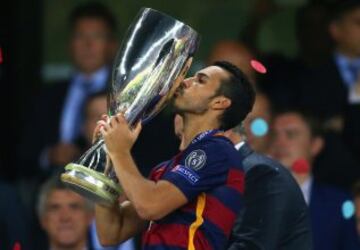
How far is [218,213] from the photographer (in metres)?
6.68

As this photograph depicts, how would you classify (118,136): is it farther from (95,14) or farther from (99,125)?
(95,14)

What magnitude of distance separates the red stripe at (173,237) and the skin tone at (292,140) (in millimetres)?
2749

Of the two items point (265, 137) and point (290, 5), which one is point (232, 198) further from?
point (290, 5)

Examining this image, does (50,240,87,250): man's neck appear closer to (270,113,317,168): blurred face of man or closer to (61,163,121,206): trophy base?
(270,113,317,168): blurred face of man

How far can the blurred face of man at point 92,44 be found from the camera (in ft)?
33.3

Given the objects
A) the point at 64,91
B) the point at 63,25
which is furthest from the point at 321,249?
the point at 63,25

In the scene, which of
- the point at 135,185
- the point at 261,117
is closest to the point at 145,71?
the point at 135,185

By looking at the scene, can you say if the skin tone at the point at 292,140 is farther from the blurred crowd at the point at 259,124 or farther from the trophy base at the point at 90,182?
the trophy base at the point at 90,182

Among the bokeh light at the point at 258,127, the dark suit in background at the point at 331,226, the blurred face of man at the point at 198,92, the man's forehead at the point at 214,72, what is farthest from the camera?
the dark suit in background at the point at 331,226

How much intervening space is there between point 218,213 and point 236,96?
21.1 inches

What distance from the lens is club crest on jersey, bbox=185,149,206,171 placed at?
263 inches

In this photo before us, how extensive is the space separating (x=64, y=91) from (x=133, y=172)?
3729 millimetres

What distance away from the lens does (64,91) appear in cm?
1023

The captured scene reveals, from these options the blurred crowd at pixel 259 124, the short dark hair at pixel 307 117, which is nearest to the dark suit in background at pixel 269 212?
the blurred crowd at pixel 259 124
